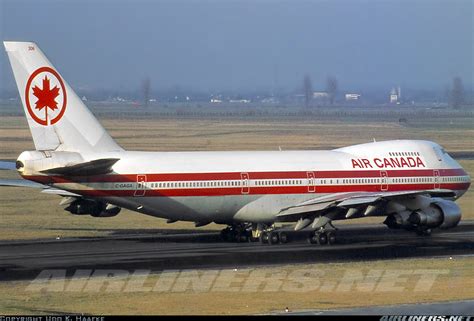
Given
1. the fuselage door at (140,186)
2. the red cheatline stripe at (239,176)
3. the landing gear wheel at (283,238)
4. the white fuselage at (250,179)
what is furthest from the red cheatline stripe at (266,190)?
the landing gear wheel at (283,238)

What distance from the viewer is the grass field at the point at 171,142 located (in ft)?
205

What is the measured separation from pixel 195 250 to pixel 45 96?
9.86 meters

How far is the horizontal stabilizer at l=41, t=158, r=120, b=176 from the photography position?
5059 centimetres

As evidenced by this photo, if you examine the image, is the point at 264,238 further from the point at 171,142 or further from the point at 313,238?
the point at 171,142

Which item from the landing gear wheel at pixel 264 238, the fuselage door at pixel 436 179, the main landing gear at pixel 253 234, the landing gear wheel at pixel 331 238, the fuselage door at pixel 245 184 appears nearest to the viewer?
the landing gear wheel at pixel 331 238

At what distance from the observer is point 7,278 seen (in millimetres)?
41844

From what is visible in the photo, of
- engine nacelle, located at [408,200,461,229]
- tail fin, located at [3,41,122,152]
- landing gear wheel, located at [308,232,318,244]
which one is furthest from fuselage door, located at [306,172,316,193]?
tail fin, located at [3,41,122,152]

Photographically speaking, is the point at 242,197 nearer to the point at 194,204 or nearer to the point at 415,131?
the point at 194,204

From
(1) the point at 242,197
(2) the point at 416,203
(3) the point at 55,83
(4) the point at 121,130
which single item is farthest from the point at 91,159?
(4) the point at 121,130

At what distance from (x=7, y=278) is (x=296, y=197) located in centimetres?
1866

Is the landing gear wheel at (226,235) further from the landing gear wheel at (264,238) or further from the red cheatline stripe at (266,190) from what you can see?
the red cheatline stripe at (266,190)

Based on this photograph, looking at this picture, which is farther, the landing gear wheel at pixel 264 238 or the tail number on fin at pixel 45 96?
the landing gear wheel at pixel 264 238

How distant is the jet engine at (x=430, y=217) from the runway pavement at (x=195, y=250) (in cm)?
84

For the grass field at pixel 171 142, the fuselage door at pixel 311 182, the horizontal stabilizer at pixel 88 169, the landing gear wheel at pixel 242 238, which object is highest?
the horizontal stabilizer at pixel 88 169
